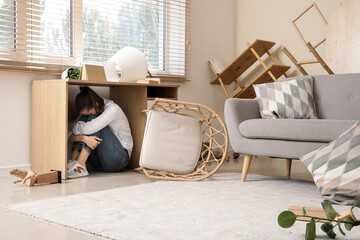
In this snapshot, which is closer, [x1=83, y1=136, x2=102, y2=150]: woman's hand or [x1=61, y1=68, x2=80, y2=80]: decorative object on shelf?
[x1=83, y1=136, x2=102, y2=150]: woman's hand

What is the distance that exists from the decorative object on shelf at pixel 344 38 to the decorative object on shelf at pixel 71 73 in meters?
2.27

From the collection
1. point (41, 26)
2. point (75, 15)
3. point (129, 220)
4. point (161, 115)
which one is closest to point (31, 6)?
point (41, 26)

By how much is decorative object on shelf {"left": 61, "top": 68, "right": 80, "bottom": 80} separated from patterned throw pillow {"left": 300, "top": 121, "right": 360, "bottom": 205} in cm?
176

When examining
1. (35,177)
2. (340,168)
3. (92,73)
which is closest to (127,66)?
(92,73)

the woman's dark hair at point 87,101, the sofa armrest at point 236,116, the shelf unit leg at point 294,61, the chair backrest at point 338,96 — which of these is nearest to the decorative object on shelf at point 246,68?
the shelf unit leg at point 294,61

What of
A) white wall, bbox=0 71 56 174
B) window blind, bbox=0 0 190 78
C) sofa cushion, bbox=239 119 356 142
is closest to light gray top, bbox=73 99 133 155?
white wall, bbox=0 71 56 174

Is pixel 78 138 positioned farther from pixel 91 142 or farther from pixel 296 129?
pixel 296 129

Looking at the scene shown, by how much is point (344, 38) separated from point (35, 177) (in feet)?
9.34

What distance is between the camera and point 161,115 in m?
3.23

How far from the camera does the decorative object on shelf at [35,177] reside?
2.80 m

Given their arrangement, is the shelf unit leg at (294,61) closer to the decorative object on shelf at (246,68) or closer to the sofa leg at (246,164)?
the decorative object on shelf at (246,68)

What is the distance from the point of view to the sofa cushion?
8.63 feet

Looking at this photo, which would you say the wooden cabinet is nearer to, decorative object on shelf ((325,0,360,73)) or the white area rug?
the white area rug

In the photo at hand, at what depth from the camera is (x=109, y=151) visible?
3.38 m
